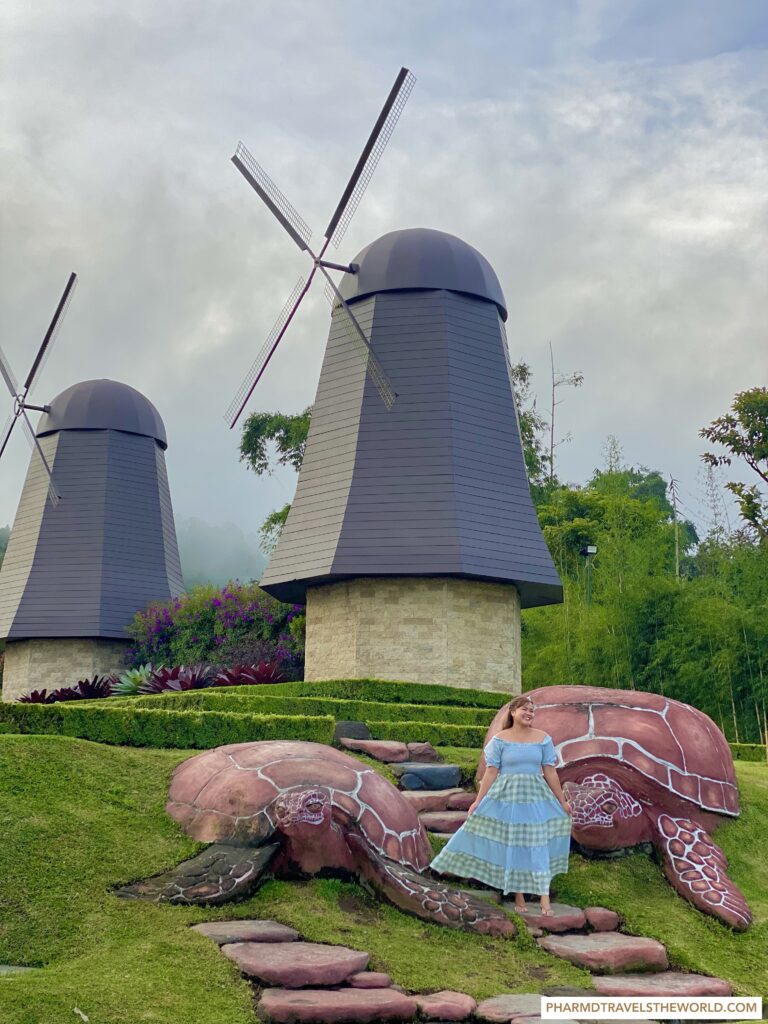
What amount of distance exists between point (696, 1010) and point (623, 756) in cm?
227

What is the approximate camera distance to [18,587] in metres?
22.9

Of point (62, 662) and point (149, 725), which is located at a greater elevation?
point (62, 662)

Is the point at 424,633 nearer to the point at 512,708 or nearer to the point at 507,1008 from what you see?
the point at 512,708

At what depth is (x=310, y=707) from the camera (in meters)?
11.5

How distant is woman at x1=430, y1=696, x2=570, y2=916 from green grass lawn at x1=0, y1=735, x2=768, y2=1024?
0.47m

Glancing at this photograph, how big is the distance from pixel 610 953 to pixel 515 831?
2.86 feet

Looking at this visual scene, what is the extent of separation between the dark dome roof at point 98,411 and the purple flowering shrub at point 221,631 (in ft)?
13.8

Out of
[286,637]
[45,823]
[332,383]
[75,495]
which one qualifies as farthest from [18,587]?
[45,823]

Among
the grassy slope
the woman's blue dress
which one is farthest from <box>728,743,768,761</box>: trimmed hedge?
the grassy slope

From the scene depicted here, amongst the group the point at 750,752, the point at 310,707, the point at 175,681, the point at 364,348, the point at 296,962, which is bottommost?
the point at 296,962

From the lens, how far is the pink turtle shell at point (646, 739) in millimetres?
7445

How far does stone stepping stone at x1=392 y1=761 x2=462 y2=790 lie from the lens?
8719mm

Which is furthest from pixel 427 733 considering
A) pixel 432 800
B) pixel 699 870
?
pixel 699 870

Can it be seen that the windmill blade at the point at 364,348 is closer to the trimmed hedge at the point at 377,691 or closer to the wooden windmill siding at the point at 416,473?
the wooden windmill siding at the point at 416,473
